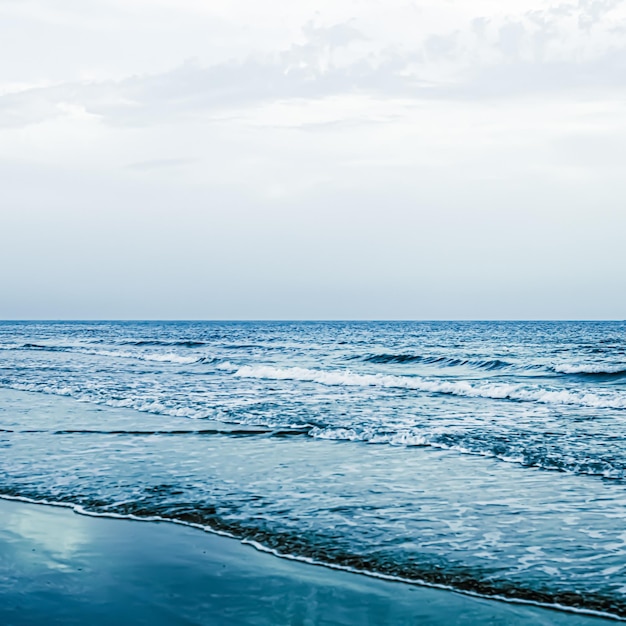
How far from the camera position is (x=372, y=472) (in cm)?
1019

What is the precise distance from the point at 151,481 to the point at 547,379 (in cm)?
2120

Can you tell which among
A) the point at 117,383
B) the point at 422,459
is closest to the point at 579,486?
the point at 422,459

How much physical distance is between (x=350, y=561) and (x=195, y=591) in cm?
151

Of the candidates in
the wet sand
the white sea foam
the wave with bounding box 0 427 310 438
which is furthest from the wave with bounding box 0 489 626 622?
the white sea foam

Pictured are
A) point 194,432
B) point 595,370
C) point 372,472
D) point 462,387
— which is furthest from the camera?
point 595,370

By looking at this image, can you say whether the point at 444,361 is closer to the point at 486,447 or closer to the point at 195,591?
the point at 486,447

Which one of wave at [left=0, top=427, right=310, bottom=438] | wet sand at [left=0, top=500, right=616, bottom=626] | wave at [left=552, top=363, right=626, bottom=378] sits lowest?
wave at [left=0, top=427, right=310, bottom=438]

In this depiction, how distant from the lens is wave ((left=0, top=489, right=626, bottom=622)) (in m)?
5.47

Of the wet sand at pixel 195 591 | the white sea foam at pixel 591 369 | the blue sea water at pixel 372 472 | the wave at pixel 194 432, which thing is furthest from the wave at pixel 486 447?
the white sea foam at pixel 591 369

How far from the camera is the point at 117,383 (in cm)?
2481

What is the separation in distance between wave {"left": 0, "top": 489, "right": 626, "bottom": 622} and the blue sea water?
2cm

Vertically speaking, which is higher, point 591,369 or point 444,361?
point 591,369

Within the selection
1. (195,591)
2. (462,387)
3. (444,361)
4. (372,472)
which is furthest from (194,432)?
(444,361)

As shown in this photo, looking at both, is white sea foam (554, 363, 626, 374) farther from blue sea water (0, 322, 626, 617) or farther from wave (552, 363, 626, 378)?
blue sea water (0, 322, 626, 617)
